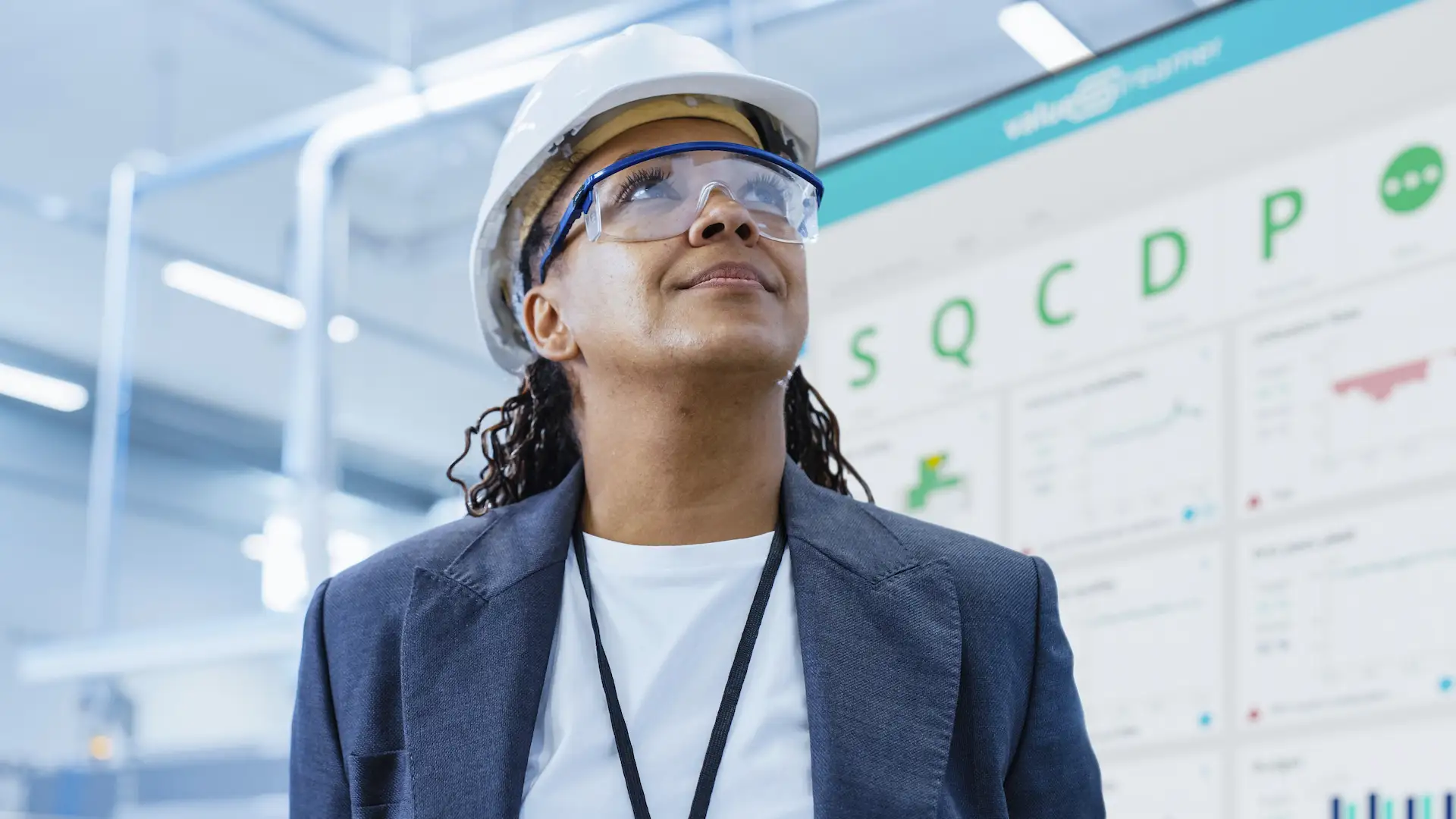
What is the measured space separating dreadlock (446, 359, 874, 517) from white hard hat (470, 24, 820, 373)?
0.36 ft

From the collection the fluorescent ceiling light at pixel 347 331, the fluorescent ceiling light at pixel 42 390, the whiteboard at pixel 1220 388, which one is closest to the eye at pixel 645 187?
the whiteboard at pixel 1220 388

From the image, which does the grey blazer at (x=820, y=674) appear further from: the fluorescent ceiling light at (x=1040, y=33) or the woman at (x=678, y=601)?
the fluorescent ceiling light at (x=1040, y=33)

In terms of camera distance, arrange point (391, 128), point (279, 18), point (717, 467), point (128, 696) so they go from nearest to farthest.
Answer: point (717, 467) < point (391, 128) < point (128, 696) < point (279, 18)

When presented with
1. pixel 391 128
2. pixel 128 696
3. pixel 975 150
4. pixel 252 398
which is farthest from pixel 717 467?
pixel 252 398

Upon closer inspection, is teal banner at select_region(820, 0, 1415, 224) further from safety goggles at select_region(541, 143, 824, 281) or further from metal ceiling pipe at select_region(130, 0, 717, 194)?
safety goggles at select_region(541, 143, 824, 281)

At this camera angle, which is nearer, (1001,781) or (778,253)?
(1001,781)

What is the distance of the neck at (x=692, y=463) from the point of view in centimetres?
162

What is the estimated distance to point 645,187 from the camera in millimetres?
1648

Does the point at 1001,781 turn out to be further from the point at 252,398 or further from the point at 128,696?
the point at 252,398

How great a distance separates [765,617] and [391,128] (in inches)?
101

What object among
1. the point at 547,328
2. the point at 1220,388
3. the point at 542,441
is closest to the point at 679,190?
the point at 547,328

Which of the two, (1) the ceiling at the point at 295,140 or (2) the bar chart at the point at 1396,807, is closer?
(2) the bar chart at the point at 1396,807

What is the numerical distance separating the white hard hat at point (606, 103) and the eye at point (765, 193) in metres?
0.13

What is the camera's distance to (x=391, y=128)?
3.82 meters
